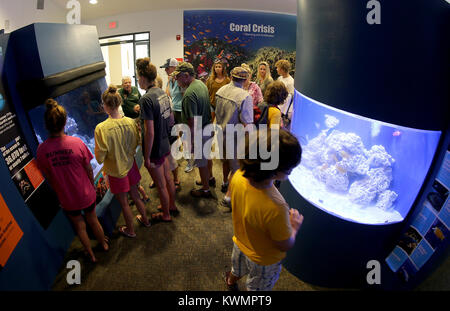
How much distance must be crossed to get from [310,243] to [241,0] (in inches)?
237

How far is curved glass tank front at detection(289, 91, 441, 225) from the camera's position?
1.47 m

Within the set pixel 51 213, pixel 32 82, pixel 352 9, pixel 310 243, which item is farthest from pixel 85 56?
pixel 310 243

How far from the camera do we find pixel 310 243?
1935mm

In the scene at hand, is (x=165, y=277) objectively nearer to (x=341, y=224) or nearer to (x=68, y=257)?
(x=68, y=257)

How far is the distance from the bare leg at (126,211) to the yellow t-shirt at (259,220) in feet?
4.47

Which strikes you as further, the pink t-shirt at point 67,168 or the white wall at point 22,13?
the white wall at point 22,13

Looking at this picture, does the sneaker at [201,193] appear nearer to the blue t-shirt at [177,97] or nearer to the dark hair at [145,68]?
the blue t-shirt at [177,97]

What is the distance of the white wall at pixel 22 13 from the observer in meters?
4.70

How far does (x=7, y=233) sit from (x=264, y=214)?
69.2 inches

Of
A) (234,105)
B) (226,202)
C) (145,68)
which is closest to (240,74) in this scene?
(234,105)

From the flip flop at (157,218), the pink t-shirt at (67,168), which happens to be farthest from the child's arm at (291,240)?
the flip flop at (157,218)

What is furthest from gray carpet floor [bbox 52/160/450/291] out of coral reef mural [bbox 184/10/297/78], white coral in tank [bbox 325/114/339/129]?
coral reef mural [bbox 184/10/297/78]
